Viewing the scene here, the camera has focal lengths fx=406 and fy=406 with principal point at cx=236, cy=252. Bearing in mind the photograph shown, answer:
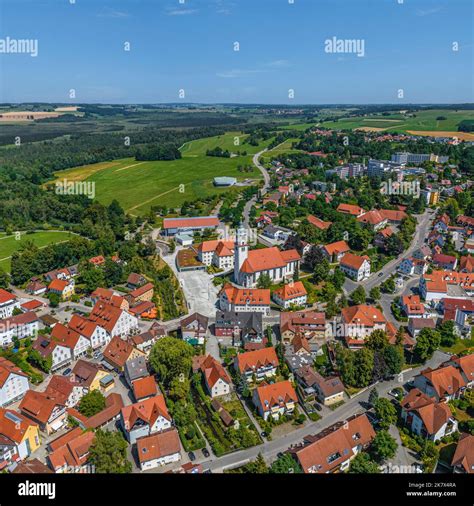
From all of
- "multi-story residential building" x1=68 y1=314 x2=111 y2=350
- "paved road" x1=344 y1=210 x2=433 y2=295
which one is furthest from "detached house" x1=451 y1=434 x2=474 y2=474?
"multi-story residential building" x1=68 y1=314 x2=111 y2=350

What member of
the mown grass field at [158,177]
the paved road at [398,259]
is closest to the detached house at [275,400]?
the paved road at [398,259]

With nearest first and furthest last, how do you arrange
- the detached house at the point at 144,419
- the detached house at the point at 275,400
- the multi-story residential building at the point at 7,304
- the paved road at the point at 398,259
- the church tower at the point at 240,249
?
the detached house at the point at 144,419, the detached house at the point at 275,400, the multi-story residential building at the point at 7,304, the church tower at the point at 240,249, the paved road at the point at 398,259

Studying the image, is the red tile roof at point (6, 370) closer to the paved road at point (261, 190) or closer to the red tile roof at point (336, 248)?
the red tile roof at point (336, 248)

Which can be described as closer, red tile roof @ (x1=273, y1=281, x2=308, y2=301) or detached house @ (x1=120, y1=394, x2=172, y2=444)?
detached house @ (x1=120, y1=394, x2=172, y2=444)

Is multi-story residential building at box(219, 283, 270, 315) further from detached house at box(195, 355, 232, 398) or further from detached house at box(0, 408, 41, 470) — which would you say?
detached house at box(0, 408, 41, 470)

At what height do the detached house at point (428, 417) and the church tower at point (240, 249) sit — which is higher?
the church tower at point (240, 249)

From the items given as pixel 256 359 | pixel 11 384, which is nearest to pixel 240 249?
pixel 256 359
